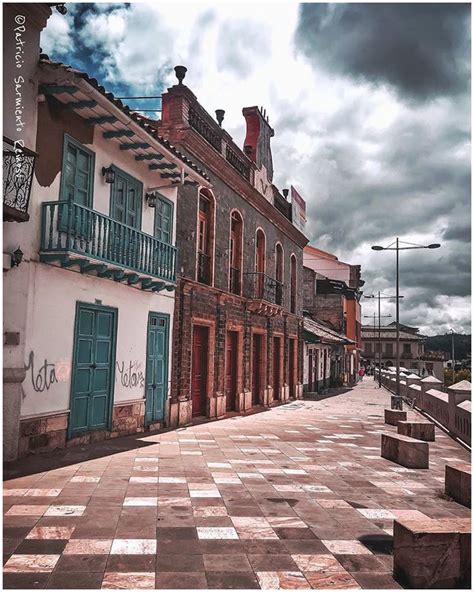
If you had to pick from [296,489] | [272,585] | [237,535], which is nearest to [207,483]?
[296,489]

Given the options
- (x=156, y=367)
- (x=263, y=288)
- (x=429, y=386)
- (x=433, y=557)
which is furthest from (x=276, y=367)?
(x=433, y=557)

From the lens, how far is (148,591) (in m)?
3.74

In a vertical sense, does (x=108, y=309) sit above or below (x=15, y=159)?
below

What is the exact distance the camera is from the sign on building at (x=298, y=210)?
963 inches

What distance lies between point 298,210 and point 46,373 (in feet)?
62.0

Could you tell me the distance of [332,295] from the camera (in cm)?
4109

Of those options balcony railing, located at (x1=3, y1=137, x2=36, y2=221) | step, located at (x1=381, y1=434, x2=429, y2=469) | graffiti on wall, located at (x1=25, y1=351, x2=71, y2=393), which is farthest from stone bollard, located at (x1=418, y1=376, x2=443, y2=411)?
balcony railing, located at (x1=3, y1=137, x2=36, y2=221)

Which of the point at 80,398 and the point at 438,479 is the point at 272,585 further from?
the point at 80,398

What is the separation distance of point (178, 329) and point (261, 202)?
804 cm

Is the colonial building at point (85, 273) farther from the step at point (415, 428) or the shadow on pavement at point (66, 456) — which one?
the step at point (415, 428)

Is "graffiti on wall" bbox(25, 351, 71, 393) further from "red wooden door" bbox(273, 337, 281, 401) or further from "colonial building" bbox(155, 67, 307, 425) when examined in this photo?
"red wooden door" bbox(273, 337, 281, 401)

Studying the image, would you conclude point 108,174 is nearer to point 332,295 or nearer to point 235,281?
point 235,281

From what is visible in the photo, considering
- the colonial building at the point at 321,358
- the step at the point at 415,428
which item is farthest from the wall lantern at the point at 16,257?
the colonial building at the point at 321,358

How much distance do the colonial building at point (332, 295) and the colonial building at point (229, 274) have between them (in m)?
16.4
